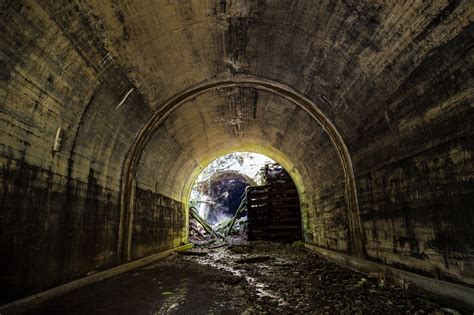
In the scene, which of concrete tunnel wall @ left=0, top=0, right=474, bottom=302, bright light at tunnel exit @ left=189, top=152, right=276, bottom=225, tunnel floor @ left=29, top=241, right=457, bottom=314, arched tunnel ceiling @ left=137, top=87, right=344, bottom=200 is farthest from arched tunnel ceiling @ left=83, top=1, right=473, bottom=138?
bright light at tunnel exit @ left=189, top=152, right=276, bottom=225

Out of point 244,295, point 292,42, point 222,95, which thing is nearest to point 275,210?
point 222,95

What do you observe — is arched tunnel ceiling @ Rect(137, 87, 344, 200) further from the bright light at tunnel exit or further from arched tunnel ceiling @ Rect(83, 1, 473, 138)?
the bright light at tunnel exit

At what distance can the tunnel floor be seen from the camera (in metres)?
3.24

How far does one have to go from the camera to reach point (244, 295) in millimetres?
3867

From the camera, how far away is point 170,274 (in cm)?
561

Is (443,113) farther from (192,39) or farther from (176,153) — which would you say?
(176,153)

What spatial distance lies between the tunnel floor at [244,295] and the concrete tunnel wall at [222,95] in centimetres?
45

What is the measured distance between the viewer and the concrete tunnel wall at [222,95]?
2984 mm

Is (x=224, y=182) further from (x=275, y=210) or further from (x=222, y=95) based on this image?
(x=222, y=95)

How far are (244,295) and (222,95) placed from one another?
4.53m

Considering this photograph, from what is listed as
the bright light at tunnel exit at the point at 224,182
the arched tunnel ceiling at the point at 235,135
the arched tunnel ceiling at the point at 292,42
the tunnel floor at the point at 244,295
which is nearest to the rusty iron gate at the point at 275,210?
the arched tunnel ceiling at the point at 235,135

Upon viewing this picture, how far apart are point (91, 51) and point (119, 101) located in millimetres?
1206

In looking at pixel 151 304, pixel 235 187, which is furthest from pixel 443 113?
pixel 235 187

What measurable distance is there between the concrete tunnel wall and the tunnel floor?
447 mm
